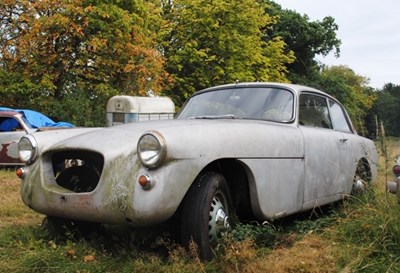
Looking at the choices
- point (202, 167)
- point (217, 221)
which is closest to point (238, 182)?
point (217, 221)

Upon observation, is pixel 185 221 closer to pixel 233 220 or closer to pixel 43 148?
pixel 233 220

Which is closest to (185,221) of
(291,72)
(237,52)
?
(237,52)

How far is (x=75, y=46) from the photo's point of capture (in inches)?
666

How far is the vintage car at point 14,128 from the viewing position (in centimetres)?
1121

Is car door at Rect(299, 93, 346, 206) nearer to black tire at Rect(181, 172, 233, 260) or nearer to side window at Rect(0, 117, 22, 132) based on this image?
black tire at Rect(181, 172, 233, 260)

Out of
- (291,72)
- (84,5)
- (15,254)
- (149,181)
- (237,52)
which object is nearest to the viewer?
(149,181)

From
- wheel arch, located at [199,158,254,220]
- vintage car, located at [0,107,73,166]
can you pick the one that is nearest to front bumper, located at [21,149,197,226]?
wheel arch, located at [199,158,254,220]

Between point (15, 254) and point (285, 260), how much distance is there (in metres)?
2.13

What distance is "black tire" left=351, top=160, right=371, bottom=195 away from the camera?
17.9ft

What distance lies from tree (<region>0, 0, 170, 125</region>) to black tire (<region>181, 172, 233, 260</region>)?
13.4 m

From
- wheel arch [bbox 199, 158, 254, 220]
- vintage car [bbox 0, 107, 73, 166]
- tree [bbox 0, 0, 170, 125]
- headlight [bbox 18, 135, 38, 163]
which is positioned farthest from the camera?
tree [bbox 0, 0, 170, 125]

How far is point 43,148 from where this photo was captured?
13.8 ft

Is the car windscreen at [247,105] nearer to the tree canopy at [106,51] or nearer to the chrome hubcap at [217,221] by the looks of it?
the chrome hubcap at [217,221]

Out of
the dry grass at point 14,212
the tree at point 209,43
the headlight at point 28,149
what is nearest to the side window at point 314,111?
the headlight at point 28,149
